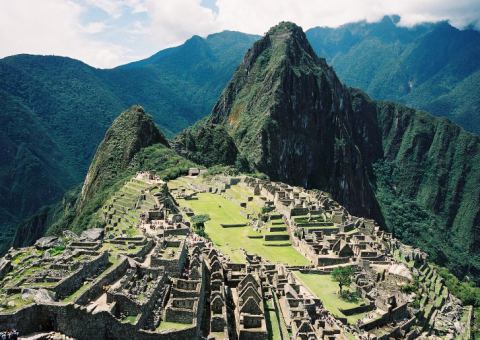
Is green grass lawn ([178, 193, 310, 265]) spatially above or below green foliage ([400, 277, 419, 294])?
above

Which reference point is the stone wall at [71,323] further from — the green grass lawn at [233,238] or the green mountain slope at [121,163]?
the green mountain slope at [121,163]

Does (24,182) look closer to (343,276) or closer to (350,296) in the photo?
(343,276)

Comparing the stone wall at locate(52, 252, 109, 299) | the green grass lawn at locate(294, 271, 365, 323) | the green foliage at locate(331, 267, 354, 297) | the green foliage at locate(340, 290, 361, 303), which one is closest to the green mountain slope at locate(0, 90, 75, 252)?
the green grass lawn at locate(294, 271, 365, 323)

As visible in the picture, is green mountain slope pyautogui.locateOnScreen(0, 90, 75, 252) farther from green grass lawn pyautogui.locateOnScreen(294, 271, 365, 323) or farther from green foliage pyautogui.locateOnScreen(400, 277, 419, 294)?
green foliage pyautogui.locateOnScreen(400, 277, 419, 294)

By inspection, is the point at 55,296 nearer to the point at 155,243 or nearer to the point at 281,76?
the point at 155,243

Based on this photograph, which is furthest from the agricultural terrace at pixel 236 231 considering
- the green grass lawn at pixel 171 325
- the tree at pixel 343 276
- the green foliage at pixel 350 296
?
the green grass lawn at pixel 171 325
